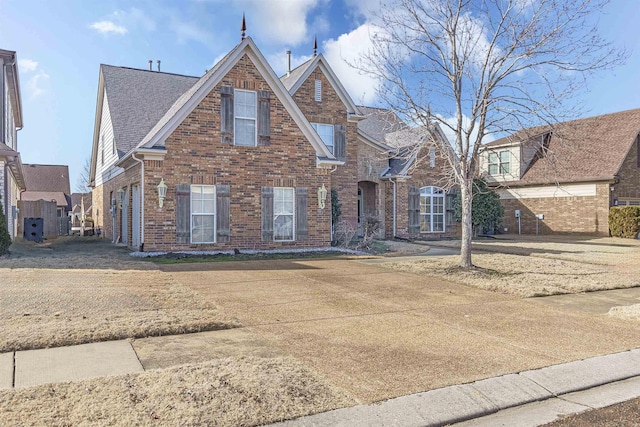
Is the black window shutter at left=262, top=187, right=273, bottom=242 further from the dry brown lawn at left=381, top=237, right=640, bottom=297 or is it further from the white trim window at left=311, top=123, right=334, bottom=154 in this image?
the white trim window at left=311, top=123, right=334, bottom=154

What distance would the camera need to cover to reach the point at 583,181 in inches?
988

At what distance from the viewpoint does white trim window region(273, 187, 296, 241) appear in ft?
51.3

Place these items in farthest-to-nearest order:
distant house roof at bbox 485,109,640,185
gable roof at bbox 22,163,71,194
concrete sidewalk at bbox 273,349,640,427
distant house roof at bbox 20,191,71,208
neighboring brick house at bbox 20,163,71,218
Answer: gable roof at bbox 22,163,71,194, neighboring brick house at bbox 20,163,71,218, distant house roof at bbox 20,191,71,208, distant house roof at bbox 485,109,640,185, concrete sidewalk at bbox 273,349,640,427

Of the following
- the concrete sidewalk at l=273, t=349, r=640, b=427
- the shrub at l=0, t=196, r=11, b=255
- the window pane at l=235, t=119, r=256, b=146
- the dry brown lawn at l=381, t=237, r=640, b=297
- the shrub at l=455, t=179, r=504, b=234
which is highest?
the window pane at l=235, t=119, r=256, b=146

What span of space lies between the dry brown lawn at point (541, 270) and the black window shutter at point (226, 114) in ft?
20.9

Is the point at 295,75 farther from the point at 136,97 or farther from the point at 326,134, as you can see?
the point at 136,97

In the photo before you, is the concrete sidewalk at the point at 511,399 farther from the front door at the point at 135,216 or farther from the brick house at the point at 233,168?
the front door at the point at 135,216

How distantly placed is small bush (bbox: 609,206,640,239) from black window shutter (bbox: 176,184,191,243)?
68.3 feet

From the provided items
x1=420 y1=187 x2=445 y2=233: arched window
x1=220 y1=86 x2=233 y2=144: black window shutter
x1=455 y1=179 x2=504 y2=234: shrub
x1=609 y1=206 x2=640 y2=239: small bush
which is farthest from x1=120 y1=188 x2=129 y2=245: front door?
x1=609 y1=206 x2=640 y2=239: small bush

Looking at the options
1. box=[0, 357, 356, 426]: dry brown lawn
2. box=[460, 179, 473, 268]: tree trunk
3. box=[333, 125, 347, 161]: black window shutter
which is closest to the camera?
box=[0, 357, 356, 426]: dry brown lawn

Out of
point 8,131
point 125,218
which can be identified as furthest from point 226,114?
point 8,131

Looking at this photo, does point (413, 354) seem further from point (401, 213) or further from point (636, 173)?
point (636, 173)

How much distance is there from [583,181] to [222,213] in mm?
19982

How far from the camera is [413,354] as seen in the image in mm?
5195
